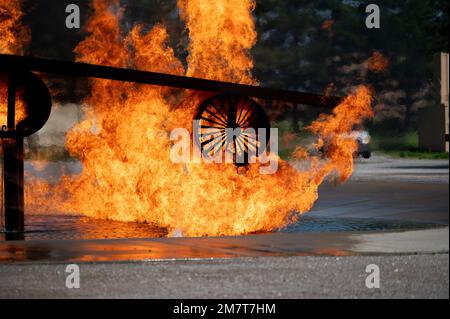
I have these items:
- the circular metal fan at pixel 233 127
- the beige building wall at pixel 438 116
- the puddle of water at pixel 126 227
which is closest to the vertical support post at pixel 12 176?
the puddle of water at pixel 126 227

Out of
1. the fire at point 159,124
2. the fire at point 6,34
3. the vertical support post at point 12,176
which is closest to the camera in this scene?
the vertical support post at point 12,176

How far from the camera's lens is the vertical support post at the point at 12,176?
15781 mm

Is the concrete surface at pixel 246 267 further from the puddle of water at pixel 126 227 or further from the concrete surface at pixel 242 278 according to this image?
the puddle of water at pixel 126 227

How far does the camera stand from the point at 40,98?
16.2 meters

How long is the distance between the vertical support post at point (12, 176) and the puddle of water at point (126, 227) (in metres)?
0.24

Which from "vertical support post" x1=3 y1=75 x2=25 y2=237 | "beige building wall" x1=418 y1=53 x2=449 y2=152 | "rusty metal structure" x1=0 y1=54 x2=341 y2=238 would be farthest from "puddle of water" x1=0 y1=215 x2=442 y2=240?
"beige building wall" x1=418 y1=53 x2=449 y2=152

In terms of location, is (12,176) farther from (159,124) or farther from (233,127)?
(233,127)

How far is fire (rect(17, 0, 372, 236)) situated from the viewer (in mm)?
16641

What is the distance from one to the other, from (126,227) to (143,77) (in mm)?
2489

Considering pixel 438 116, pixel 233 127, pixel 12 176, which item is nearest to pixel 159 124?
pixel 233 127

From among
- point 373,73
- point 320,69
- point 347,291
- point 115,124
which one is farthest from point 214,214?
point 373,73

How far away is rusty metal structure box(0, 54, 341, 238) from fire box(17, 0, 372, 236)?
1.28ft

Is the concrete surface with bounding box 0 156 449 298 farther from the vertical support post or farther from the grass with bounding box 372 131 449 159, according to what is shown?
the grass with bounding box 372 131 449 159
